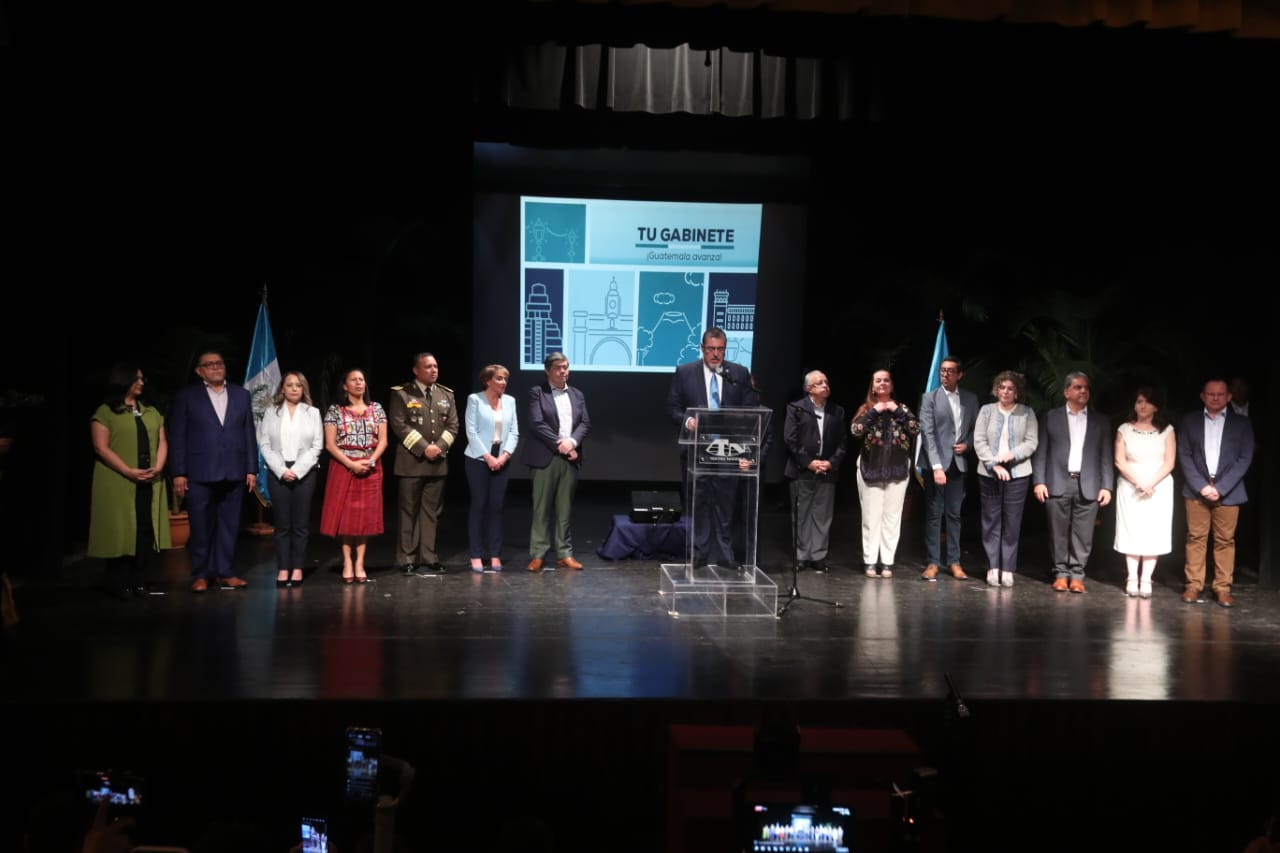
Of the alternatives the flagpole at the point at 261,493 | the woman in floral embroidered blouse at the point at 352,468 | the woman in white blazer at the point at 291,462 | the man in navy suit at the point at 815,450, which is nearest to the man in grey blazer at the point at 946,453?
the man in navy suit at the point at 815,450

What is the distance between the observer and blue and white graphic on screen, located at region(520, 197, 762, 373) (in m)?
9.93

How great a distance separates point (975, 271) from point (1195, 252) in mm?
1662

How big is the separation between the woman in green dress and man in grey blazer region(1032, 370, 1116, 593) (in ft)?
18.6

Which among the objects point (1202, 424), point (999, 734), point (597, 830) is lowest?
point (597, 830)

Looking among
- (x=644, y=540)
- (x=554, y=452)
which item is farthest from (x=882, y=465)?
(x=554, y=452)

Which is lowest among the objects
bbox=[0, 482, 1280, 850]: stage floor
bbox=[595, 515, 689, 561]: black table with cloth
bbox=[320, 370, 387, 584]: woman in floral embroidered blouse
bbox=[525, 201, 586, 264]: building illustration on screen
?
bbox=[0, 482, 1280, 850]: stage floor

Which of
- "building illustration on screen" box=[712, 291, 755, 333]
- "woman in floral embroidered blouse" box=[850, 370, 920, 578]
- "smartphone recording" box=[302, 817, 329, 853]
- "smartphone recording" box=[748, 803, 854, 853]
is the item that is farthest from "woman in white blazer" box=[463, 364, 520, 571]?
"smartphone recording" box=[748, 803, 854, 853]

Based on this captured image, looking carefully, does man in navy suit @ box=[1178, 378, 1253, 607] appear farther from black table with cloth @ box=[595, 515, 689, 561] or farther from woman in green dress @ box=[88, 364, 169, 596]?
woman in green dress @ box=[88, 364, 169, 596]

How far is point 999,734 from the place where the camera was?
535 cm

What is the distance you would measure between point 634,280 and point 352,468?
10.9ft

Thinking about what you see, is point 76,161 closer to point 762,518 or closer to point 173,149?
point 173,149

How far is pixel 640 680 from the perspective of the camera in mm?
5633

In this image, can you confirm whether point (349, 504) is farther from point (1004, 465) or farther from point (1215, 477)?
point (1215, 477)

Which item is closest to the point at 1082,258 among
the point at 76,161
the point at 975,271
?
the point at 975,271
